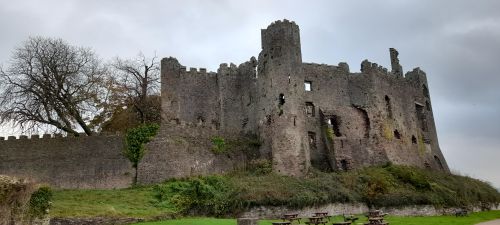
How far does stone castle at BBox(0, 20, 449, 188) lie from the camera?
1246 inches

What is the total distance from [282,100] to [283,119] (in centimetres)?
148

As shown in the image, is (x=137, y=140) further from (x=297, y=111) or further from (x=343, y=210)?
(x=343, y=210)

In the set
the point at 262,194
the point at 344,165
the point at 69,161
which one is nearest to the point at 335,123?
the point at 344,165

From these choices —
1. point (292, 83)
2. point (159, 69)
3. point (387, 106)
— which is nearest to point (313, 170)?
point (292, 83)

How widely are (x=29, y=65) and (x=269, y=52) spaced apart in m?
15.9

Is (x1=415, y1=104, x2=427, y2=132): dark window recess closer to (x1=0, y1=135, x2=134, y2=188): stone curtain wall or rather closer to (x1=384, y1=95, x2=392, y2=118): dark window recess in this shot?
(x1=384, y1=95, x2=392, y2=118): dark window recess

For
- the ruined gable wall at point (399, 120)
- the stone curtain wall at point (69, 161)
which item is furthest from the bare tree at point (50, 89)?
the ruined gable wall at point (399, 120)

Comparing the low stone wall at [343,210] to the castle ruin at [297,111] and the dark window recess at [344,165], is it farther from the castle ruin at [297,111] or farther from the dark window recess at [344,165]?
the dark window recess at [344,165]

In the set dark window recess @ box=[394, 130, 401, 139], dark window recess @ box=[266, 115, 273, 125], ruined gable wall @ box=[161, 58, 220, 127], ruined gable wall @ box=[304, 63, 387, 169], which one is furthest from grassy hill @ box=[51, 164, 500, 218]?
ruined gable wall @ box=[161, 58, 220, 127]

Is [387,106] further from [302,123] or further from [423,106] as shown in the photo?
[302,123]

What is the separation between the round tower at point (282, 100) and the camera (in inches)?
1359

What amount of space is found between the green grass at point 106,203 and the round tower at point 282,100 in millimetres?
9610

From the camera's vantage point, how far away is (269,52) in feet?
122

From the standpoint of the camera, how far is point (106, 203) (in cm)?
2575
